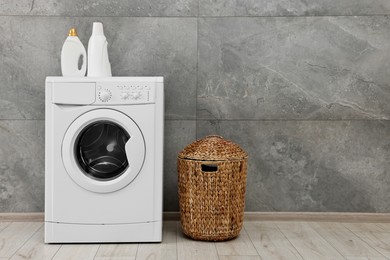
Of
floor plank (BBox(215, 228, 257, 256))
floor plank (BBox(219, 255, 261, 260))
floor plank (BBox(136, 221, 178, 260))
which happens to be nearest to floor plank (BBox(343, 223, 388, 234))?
floor plank (BBox(215, 228, 257, 256))

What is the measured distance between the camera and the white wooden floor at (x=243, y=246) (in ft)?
8.70

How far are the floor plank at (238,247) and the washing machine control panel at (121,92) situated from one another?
80 cm

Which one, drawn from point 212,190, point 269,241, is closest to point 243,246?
point 269,241

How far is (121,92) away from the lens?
2.77m

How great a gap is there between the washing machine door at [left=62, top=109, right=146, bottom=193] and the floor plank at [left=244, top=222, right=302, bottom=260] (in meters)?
0.71

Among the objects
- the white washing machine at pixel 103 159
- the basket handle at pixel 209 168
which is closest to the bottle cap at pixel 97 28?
the white washing machine at pixel 103 159

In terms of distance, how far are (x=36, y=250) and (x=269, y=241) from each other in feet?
3.72

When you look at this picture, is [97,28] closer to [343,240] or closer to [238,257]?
[238,257]

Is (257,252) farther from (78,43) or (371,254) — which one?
→ (78,43)

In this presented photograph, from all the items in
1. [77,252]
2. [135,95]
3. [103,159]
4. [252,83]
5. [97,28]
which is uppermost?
[97,28]

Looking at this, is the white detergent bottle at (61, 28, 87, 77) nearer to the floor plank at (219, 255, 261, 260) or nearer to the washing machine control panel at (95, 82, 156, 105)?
the washing machine control panel at (95, 82, 156, 105)

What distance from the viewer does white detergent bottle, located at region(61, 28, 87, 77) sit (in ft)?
9.95

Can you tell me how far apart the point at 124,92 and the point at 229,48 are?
2.72 feet

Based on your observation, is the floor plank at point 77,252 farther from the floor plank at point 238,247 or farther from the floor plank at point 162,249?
the floor plank at point 238,247
